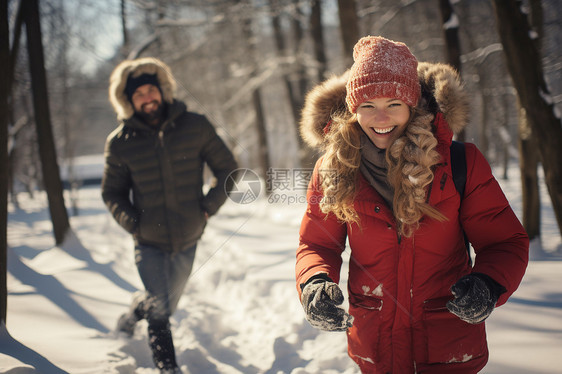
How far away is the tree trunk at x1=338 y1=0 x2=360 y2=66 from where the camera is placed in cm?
579

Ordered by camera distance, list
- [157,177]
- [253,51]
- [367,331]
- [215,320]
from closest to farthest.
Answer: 1. [367,331]
2. [157,177]
3. [215,320]
4. [253,51]

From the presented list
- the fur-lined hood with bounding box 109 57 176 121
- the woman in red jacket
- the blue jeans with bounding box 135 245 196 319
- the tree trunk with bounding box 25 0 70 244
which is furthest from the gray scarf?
the tree trunk with bounding box 25 0 70 244

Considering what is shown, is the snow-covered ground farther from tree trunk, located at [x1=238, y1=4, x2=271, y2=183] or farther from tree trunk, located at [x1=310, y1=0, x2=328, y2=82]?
tree trunk, located at [x1=238, y1=4, x2=271, y2=183]

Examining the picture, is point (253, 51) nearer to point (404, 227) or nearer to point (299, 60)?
point (299, 60)

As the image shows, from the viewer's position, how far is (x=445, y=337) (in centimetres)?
153

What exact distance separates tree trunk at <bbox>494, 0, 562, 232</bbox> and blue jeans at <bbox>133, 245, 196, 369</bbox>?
3115 mm

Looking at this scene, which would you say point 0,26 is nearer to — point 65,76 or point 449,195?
point 449,195

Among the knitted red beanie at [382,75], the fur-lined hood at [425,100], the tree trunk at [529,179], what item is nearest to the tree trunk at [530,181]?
the tree trunk at [529,179]

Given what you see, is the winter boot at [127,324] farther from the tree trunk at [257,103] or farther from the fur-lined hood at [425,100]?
the tree trunk at [257,103]

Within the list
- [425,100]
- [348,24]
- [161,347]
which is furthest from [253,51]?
[425,100]

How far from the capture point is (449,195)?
4.90 feet

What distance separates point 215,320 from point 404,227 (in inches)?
114

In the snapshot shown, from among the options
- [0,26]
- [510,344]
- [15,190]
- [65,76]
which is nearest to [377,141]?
[510,344]

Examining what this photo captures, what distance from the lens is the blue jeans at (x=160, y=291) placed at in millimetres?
2717
